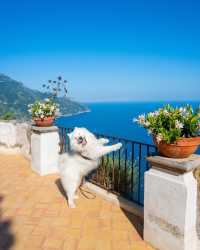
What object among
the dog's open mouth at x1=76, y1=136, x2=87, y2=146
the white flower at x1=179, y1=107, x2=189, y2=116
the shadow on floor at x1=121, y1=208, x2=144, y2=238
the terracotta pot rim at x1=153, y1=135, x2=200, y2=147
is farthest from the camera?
the dog's open mouth at x1=76, y1=136, x2=87, y2=146

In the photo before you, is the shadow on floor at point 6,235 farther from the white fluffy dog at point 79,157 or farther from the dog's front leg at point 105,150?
the dog's front leg at point 105,150

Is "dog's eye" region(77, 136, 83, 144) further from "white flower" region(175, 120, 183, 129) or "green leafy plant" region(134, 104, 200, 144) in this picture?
"white flower" region(175, 120, 183, 129)

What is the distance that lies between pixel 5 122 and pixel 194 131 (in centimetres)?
522

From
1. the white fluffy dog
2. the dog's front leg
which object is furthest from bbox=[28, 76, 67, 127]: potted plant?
the dog's front leg

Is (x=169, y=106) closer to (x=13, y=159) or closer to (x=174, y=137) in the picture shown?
(x=174, y=137)

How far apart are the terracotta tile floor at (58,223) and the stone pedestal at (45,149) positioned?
2.02 ft

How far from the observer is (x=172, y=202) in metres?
2.20

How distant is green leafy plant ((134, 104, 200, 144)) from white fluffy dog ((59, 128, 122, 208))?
3.01 feet

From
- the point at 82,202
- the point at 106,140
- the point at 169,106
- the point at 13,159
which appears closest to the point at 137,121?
the point at 169,106

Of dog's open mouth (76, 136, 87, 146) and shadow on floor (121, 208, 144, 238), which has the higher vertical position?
dog's open mouth (76, 136, 87, 146)

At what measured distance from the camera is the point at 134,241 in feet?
8.38

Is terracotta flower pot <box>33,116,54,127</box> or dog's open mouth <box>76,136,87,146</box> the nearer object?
dog's open mouth <box>76,136,87,146</box>

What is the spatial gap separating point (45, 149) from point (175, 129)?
3011mm

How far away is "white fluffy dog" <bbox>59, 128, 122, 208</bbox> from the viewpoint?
3.10 m
